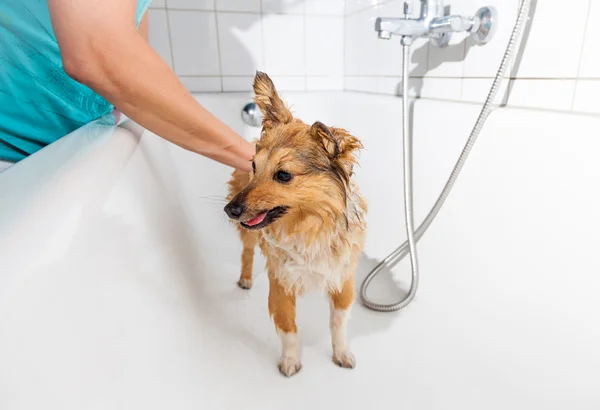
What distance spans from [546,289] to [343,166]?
1.97 ft

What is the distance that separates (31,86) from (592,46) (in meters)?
1.40

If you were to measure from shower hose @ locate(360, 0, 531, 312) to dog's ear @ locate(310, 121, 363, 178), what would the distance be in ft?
1.40

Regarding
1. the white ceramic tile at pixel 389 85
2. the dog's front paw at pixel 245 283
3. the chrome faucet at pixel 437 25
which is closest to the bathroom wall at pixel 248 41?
the white ceramic tile at pixel 389 85

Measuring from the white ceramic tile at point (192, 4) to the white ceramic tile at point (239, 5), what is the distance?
1.7 inches

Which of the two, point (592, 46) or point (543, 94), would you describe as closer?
point (592, 46)

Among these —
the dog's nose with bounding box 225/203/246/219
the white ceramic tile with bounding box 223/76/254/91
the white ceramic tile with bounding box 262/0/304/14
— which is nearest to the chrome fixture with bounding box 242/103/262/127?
the white ceramic tile with bounding box 223/76/254/91

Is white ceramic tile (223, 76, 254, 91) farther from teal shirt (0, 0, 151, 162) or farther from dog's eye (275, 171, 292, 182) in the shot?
dog's eye (275, 171, 292, 182)

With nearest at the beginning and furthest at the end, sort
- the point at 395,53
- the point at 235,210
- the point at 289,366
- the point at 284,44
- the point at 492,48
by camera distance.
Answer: the point at 235,210 < the point at 289,366 < the point at 492,48 < the point at 395,53 < the point at 284,44

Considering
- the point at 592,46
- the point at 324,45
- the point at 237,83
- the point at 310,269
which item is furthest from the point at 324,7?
the point at 310,269

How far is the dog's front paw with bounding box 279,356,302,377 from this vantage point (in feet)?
3.25

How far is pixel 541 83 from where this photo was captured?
1.01 metres

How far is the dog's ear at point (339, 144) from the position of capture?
80 centimetres

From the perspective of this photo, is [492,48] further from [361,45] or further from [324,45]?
[324,45]

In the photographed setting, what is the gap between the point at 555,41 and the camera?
0.95 metres
